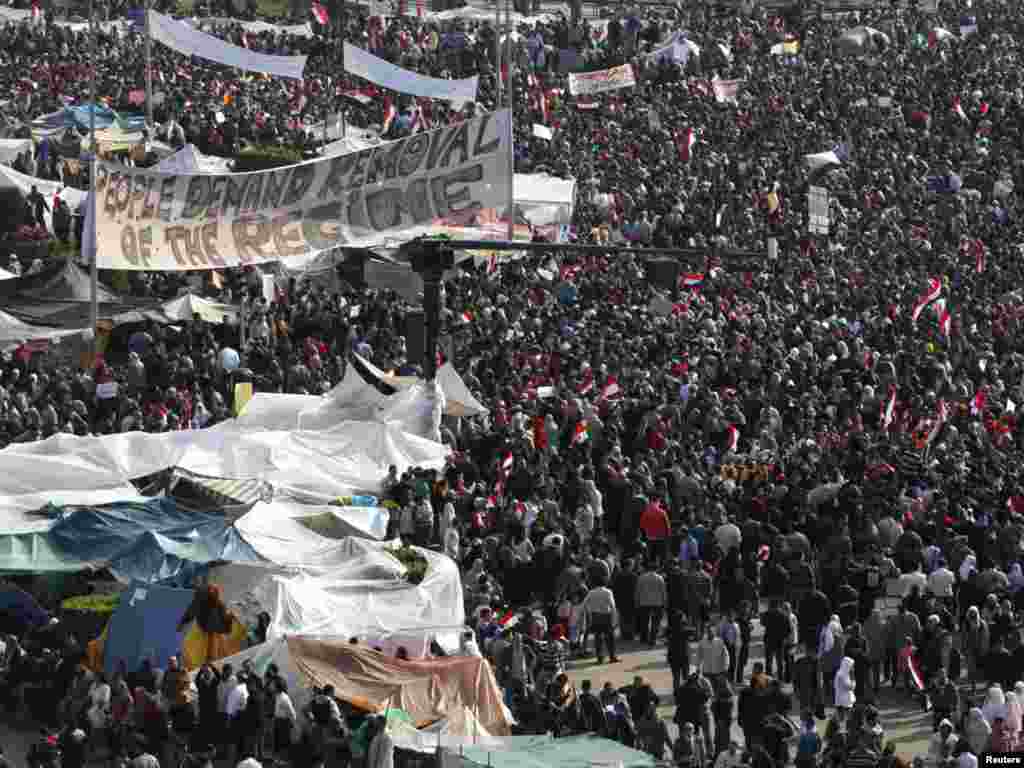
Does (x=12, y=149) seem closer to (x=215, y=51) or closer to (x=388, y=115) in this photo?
(x=215, y=51)

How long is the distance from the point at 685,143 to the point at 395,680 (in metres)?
29.9

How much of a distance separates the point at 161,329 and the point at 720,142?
1936cm

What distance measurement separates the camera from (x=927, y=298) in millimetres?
37844

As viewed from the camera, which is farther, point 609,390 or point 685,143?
point 685,143

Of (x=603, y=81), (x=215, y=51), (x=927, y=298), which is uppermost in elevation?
(x=215, y=51)

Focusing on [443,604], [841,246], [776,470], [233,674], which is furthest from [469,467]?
[841,246]

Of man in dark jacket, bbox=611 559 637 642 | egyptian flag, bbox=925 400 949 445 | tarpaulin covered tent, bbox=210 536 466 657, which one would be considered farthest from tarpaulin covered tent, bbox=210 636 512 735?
egyptian flag, bbox=925 400 949 445

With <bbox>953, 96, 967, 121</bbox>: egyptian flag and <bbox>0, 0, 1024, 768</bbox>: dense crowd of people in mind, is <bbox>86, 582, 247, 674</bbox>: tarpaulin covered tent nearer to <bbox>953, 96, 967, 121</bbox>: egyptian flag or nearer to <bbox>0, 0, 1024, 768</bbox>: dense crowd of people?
<bbox>0, 0, 1024, 768</bbox>: dense crowd of people

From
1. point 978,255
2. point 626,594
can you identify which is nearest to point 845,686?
point 626,594

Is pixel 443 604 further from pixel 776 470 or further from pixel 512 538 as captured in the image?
pixel 776 470

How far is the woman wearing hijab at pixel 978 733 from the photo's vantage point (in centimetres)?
2086

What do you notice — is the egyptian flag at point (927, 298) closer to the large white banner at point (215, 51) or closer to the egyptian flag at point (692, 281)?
the egyptian flag at point (692, 281)

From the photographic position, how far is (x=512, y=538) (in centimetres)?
2661

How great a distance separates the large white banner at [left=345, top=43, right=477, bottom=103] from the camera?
4822 cm
